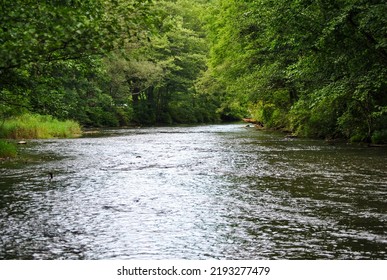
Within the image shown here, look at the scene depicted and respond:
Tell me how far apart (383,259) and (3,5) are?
7694mm

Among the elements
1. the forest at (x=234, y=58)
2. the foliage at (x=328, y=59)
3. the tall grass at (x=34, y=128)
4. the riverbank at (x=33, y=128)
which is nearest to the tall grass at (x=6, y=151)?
the forest at (x=234, y=58)

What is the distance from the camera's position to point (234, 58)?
41688mm

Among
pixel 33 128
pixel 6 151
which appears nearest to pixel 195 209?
pixel 6 151

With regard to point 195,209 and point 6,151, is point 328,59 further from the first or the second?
point 6,151

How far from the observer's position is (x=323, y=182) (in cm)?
1405

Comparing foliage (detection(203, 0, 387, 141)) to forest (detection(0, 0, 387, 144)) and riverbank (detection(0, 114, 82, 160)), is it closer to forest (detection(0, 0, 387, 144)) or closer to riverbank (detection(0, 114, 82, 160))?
forest (detection(0, 0, 387, 144))

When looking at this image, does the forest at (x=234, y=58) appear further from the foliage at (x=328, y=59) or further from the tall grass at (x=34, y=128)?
the tall grass at (x=34, y=128)

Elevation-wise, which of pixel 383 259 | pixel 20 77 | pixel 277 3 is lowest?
pixel 383 259

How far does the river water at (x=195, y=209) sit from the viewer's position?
7.70 meters

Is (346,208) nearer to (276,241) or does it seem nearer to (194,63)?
(276,241)

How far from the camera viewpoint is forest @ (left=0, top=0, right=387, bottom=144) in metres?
9.63

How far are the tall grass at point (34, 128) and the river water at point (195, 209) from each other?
559 inches

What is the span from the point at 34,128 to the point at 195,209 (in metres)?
25.9
